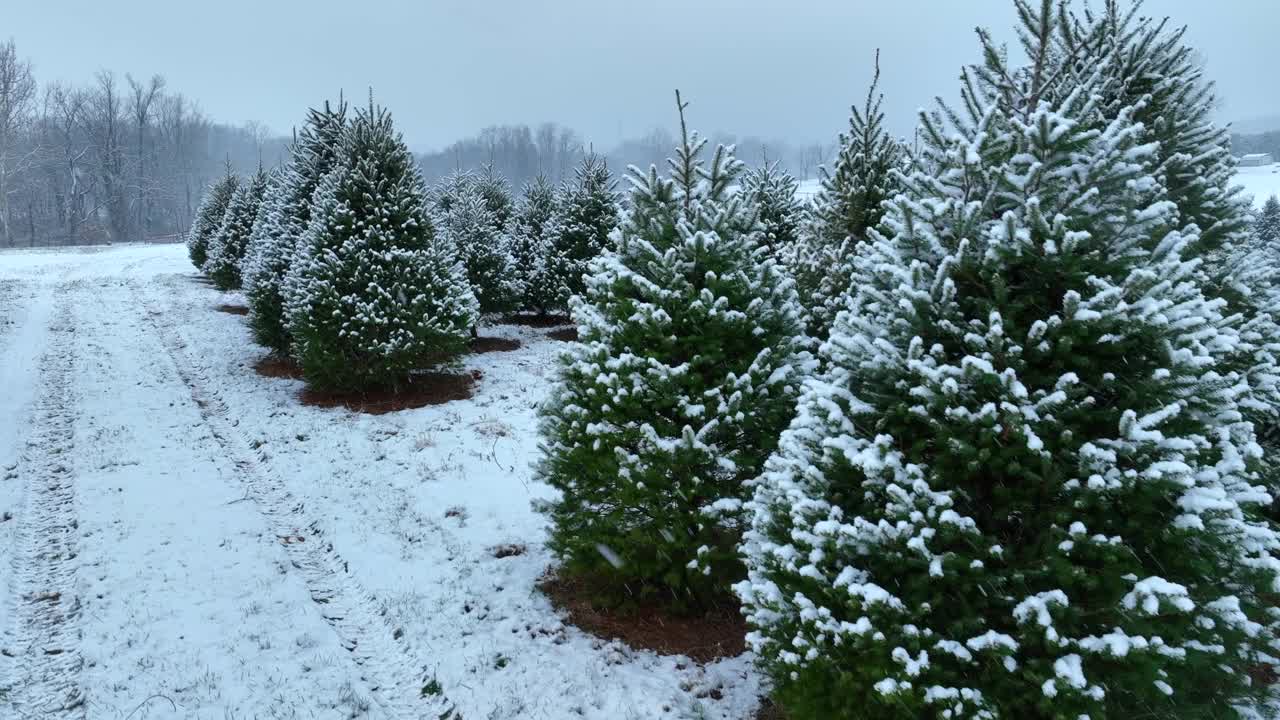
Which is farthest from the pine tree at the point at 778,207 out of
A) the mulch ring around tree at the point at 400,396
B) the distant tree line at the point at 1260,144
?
the distant tree line at the point at 1260,144

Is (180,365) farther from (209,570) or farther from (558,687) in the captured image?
(558,687)

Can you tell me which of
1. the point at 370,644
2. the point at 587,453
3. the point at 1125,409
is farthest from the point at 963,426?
the point at 370,644

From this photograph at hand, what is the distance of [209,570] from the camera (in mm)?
7945

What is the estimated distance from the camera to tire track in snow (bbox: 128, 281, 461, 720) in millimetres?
5789

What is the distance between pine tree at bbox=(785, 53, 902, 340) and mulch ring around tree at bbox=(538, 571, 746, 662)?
3895 millimetres

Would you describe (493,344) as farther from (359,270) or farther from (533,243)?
(359,270)

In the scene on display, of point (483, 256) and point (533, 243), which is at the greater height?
point (533, 243)

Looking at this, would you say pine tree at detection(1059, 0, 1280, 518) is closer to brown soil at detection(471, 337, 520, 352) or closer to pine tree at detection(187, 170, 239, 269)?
brown soil at detection(471, 337, 520, 352)

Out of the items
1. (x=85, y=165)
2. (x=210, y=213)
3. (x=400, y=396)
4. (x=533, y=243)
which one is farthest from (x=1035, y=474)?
(x=85, y=165)

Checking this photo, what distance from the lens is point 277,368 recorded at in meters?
18.0

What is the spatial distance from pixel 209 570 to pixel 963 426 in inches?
326

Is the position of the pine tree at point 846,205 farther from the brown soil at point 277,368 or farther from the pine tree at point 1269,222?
the pine tree at point 1269,222

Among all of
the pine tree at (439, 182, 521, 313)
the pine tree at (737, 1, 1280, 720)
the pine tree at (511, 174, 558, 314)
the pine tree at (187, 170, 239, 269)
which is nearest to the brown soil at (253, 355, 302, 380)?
the pine tree at (439, 182, 521, 313)

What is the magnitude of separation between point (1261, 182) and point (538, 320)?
83197mm
